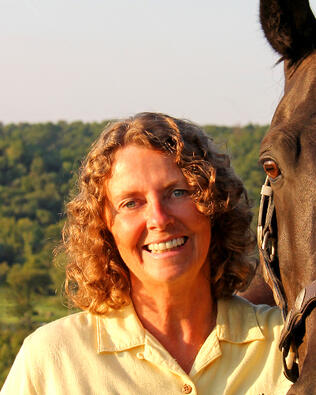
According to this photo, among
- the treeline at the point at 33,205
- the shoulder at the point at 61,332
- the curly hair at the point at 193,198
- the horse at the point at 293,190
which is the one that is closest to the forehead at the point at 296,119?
the horse at the point at 293,190

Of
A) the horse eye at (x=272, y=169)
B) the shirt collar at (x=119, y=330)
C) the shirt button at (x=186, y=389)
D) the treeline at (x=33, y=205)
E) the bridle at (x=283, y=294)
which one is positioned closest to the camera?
the bridle at (x=283, y=294)

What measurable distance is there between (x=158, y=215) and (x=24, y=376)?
32.2 inches

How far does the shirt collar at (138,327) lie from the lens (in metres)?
2.88

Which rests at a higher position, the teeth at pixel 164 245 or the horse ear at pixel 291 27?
the horse ear at pixel 291 27

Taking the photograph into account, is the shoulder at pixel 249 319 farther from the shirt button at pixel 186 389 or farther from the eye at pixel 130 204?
the eye at pixel 130 204

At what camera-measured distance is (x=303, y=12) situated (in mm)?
2924

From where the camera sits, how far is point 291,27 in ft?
9.55

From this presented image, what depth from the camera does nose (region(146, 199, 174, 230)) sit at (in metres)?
2.84

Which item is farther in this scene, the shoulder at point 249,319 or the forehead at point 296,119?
the shoulder at point 249,319

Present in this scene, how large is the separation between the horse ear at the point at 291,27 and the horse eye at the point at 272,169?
567mm

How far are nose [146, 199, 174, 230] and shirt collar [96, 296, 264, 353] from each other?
42 centimetres

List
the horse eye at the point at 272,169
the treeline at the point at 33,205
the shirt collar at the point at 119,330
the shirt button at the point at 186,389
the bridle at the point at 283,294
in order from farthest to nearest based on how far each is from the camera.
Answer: the treeline at the point at 33,205 < the shirt collar at the point at 119,330 < the shirt button at the point at 186,389 < the horse eye at the point at 272,169 < the bridle at the point at 283,294

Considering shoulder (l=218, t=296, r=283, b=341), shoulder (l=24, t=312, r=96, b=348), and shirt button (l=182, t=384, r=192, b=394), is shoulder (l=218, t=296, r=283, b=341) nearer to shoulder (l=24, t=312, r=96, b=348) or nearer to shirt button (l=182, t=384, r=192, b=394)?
shirt button (l=182, t=384, r=192, b=394)

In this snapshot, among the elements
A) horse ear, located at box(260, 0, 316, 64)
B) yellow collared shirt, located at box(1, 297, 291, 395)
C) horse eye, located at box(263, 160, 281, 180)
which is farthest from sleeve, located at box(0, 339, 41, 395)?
horse ear, located at box(260, 0, 316, 64)
